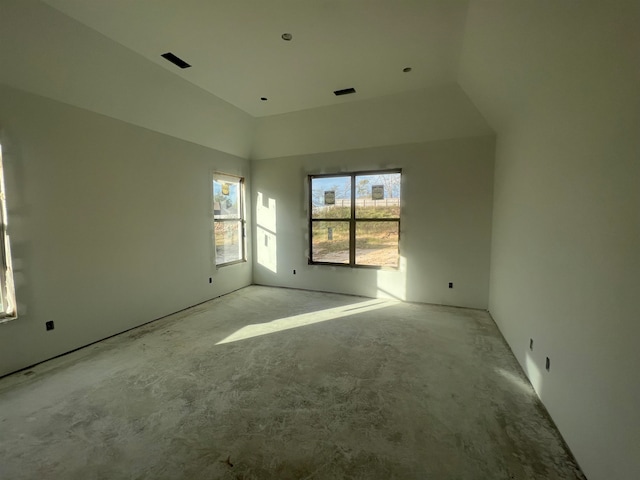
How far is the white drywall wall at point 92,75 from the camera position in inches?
90.1

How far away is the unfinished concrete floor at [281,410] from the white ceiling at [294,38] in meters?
3.23

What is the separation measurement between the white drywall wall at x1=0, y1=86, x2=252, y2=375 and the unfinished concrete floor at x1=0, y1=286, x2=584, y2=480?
39 cm

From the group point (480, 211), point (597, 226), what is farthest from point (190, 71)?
point (480, 211)

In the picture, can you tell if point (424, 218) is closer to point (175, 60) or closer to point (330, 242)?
point (330, 242)

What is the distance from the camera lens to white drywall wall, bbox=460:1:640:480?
1.25m

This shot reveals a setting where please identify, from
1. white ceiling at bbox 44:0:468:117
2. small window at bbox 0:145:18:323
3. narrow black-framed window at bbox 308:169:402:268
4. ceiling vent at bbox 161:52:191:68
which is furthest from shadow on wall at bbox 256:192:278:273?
small window at bbox 0:145:18:323

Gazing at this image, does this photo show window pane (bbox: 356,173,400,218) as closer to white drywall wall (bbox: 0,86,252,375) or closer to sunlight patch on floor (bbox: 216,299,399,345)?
sunlight patch on floor (bbox: 216,299,399,345)

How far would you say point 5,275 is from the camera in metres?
2.58

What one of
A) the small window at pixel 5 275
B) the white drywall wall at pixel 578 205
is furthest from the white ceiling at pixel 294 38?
the small window at pixel 5 275

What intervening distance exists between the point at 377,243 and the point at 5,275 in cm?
470

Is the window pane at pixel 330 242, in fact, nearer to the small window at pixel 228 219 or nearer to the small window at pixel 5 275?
the small window at pixel 228 219

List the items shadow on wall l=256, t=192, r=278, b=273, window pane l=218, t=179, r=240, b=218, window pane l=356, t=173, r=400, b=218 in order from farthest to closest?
shadow on wall l=256, t=192, r=278, b=273 → window pane l=218, t=179, r=240, b=218 → window pane l=356, t=173, r=400, b=218

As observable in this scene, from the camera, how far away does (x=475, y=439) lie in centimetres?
179

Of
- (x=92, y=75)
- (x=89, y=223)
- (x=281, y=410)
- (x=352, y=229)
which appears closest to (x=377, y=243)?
(x=352, y=229)
